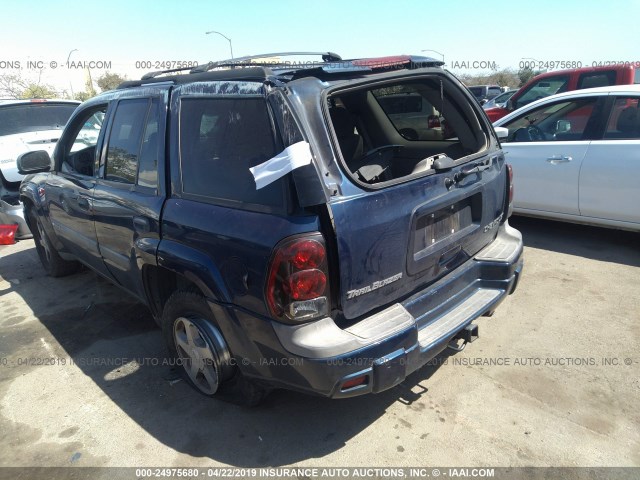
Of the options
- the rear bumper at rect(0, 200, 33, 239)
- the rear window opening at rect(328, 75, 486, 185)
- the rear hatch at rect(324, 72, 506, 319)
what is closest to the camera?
the rear hatch at rect(324, 72, 506, 319)

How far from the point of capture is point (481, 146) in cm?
321

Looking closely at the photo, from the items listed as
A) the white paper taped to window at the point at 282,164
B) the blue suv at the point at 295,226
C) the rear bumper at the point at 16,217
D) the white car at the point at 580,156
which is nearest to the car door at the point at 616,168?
the white car at the point at 580,156

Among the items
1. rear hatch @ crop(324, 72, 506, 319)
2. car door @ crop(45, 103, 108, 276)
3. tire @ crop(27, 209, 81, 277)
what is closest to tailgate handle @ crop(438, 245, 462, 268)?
rear hatch @ crop(324, 72, 506, 319)

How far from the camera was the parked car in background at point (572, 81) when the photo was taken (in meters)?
7.86

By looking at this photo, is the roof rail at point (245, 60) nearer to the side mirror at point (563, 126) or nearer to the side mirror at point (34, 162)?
the side mirror at point (34, 162)

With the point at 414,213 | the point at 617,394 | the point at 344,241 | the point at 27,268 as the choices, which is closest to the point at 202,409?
the point at 344,241

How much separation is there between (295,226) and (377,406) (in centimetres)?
138

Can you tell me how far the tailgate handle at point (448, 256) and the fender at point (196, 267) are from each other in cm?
119

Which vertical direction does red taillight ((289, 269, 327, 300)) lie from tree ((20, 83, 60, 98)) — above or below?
below

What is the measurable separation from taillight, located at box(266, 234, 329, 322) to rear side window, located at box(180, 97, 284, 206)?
0.24m

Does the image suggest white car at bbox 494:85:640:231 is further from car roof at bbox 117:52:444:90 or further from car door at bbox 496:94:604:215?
car roof at bbox 117:52:444:90

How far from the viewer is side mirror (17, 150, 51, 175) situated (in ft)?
14.0

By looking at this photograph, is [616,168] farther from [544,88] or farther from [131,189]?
[544,88]

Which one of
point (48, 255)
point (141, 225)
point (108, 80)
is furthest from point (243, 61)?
point (108, 80)
